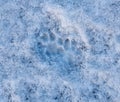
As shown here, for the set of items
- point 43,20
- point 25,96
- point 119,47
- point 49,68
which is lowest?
point 25,96

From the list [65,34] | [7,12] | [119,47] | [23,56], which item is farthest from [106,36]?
[7,12]

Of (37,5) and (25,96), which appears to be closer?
(25,96)

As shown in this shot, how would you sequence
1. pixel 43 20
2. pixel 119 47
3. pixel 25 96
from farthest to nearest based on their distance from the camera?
pixel 43 20
pixel 119 47
pixel 25 96

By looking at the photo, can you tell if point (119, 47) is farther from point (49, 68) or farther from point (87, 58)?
point (49, 68)

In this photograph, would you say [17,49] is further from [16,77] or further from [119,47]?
[119,47]

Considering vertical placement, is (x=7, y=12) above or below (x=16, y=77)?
above

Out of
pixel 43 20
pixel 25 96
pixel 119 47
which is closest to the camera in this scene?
pixel 25 96

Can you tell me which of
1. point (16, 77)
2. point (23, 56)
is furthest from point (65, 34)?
point (16, 77)
